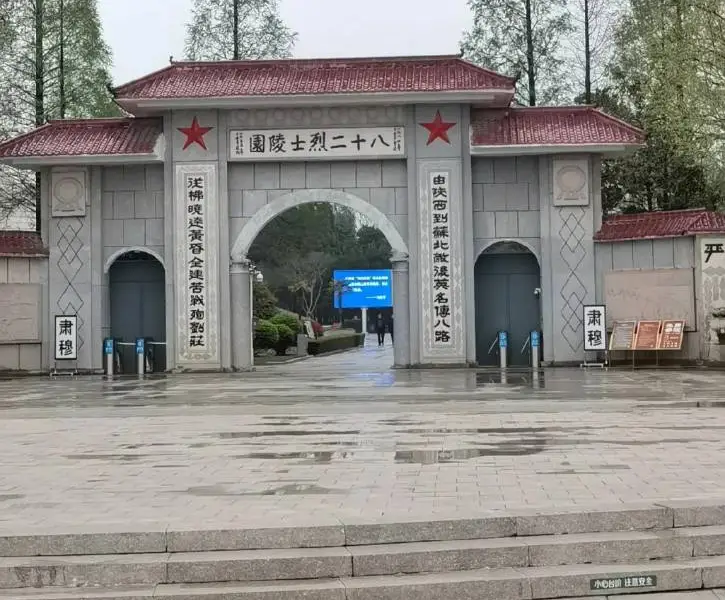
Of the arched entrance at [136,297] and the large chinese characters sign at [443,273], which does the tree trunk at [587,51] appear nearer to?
the large chinese characters sign at [443,273]

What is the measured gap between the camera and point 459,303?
67.7 ft

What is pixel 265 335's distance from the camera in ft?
108

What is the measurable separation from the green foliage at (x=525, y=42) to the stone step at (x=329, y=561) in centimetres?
2483

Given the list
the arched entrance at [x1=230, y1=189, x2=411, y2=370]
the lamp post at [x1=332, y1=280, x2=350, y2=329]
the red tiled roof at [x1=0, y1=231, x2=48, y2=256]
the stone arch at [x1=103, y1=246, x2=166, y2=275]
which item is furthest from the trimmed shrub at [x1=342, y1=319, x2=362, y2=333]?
the red tiled roof at [x1=0, y1=231, x2=48, y2=256]

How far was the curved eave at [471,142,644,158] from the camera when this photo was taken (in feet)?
66.1

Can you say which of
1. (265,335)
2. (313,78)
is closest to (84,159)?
(313,78)

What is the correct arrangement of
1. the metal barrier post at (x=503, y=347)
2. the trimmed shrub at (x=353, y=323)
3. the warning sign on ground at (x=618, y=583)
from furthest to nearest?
the trimmed shrub at (x=353, y=323) < the metal barrier post at (x=503, y=347) < the warning sign on ground at (x=618, y=583)

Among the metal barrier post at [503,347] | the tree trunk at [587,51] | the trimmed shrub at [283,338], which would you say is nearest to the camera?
the metal barrier post at [503,347]

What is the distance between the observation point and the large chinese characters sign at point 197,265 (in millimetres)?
20906

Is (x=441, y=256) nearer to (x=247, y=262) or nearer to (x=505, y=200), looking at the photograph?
(x=505, y=200)

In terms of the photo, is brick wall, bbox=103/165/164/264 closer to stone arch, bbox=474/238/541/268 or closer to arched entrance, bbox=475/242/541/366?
stone arch, bbox=474/238/541/268

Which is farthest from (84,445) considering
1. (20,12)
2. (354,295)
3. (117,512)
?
(354,295)

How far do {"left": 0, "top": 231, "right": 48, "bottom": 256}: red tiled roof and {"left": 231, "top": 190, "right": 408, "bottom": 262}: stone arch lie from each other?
14.3 feet

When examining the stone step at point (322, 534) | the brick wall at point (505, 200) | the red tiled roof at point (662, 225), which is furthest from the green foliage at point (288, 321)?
the stone step at point (322, 534)
